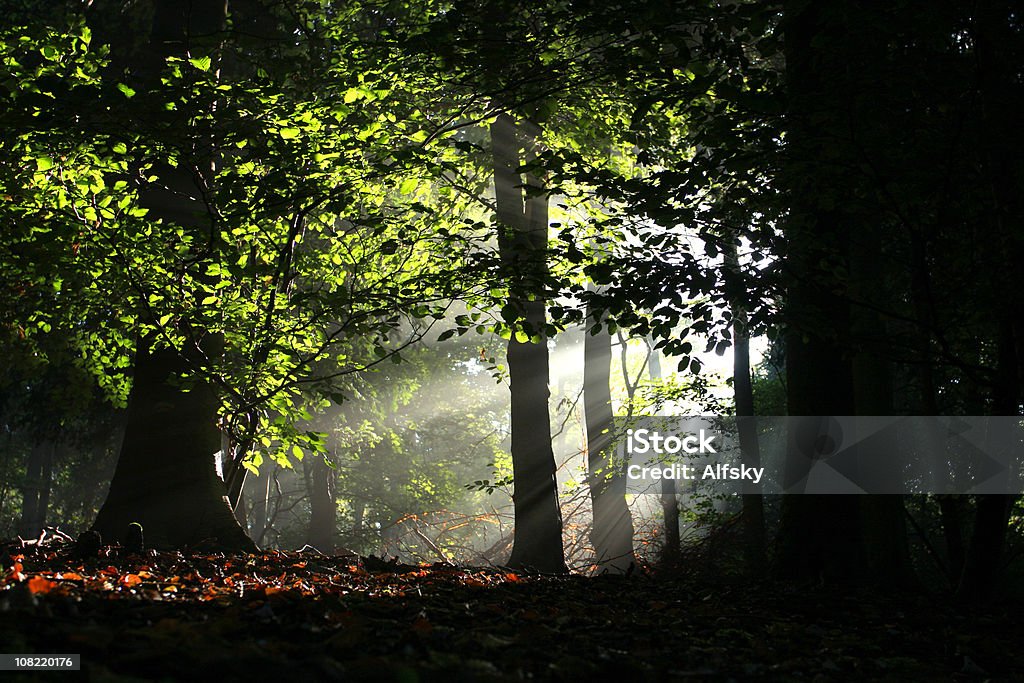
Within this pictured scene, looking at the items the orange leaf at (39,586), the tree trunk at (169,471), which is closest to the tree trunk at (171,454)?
the tree trunk at (169,471)

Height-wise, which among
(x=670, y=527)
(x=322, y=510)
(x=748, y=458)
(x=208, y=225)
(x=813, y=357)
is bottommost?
(x=670, y=527)

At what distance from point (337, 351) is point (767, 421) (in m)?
9.14

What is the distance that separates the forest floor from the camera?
223cm

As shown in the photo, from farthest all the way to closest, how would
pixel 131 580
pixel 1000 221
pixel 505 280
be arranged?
pixel 505 280 → pixel 1000 221 → pixel 131 580

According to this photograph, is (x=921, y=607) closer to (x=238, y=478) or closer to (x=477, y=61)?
(x=477, y=61)

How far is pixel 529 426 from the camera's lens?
9500mm

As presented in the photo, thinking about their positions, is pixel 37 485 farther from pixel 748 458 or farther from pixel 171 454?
pixel 748 458

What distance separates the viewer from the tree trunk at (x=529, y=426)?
890cm

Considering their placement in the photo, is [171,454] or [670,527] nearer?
[171,454]

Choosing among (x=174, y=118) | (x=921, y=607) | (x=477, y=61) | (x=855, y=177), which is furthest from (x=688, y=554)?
(x=174, y=118)

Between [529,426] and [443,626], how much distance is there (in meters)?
6.18

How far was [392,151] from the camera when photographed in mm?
5473

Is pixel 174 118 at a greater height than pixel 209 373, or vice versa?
pixel 174 118

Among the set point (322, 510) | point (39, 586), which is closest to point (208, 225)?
point (39, 586)
